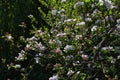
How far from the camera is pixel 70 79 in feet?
12.5

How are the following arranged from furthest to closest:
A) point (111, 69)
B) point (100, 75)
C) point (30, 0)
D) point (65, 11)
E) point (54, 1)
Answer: point (30, 0)
point (54, 1)
point (65, 11)
point (100, 75)
point (111, 69)

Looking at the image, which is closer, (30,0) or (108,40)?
(108,40)

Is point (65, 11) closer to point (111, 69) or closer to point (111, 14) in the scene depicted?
point (111, 14)

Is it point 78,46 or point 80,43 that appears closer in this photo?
point 78,46

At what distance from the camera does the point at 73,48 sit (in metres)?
3.74

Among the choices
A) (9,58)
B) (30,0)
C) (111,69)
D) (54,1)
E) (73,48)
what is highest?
(30,0)

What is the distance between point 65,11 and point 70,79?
1.04m

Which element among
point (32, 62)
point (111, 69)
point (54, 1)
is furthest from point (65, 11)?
point (111, 69)

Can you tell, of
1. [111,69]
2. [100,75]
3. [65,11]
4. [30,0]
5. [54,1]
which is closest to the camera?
[111,69]

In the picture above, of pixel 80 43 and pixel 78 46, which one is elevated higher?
pixel 80 43

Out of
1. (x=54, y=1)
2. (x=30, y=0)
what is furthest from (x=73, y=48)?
(x=30, y=0)

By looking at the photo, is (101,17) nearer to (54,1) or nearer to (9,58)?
(54,1)

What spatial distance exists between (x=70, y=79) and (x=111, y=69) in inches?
18.9

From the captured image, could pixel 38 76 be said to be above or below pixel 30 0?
below
